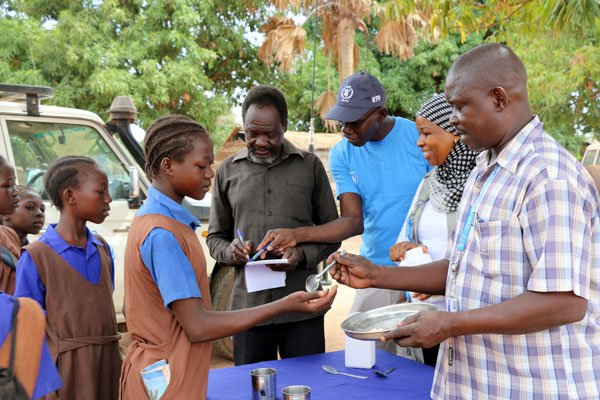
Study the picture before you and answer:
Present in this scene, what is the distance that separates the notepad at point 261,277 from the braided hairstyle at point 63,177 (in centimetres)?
98

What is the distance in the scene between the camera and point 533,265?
1.52 metres

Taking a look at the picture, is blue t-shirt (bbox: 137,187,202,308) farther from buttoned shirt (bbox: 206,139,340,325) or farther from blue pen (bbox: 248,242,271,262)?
buttoned shirt (bbox: 206,139,340,325)

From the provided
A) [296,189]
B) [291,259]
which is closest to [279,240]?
[291,259]

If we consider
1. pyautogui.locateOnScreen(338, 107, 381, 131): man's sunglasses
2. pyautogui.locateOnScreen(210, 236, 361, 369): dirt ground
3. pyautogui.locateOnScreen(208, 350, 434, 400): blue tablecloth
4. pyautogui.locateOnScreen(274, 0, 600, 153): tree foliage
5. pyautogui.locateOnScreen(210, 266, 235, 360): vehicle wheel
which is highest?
pyautogui.locateOnScreen(274, 0, 600, 153): tree foliage

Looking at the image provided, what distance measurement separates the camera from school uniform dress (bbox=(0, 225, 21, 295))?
2.85 m

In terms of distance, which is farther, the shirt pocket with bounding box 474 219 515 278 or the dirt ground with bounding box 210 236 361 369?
the dirt ground with bounding box 210 236 361 369

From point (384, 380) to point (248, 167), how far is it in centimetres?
134

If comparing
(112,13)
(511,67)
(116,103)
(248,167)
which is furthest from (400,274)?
(112,13)

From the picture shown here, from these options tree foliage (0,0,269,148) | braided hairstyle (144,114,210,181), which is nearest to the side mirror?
braided hairstyle (144,114,210,181)

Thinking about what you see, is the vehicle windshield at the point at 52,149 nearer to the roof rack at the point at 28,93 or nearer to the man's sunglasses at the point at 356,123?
the roof rack at the point at 28,93

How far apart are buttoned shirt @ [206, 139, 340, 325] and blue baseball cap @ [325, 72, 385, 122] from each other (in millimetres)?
308

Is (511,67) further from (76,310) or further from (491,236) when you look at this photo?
(76,310)

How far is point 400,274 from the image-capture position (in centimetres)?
222

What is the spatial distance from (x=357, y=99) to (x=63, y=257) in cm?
176
